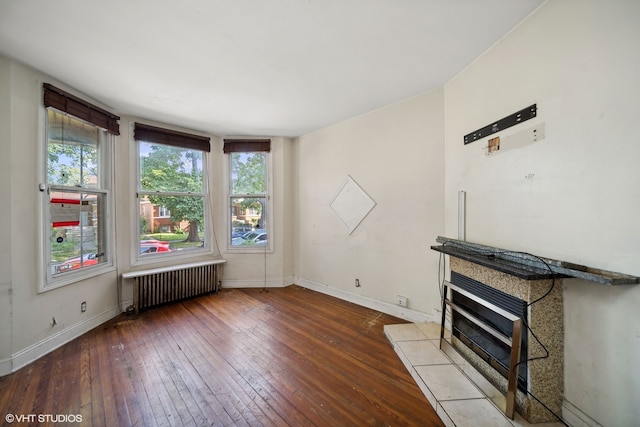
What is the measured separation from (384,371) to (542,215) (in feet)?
5.39

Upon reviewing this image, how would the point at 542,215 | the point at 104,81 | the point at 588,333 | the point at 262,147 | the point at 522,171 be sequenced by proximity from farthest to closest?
the point at 262,147, the point at 104,81, the point at 522,171, the point at 542,215, the point at 588,333

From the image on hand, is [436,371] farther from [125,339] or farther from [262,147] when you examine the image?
[262,147]

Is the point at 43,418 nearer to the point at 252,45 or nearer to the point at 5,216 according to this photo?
the point at 5,216

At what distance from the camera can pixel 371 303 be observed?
3141 millimetres

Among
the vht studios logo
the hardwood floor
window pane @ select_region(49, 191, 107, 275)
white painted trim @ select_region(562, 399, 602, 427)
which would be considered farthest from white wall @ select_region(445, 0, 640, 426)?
window pane @ select_region(49, 191, 107, 275)

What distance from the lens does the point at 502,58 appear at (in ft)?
5.69

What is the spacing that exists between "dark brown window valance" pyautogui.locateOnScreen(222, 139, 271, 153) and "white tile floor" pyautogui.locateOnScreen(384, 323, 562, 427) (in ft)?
11.2

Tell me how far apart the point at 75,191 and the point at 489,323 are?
13.8 ft

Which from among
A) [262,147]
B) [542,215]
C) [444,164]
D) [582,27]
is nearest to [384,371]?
[542,215]

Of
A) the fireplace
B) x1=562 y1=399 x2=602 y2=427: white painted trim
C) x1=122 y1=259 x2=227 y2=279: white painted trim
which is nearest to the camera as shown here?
x1=562 y1=399 x2=602 y2=427: white painted trim

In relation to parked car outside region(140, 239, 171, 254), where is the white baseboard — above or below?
below

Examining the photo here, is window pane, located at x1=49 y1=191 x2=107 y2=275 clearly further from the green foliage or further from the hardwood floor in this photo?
the hardwood floor

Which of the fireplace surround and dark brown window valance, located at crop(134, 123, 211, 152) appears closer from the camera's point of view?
the fireplace surround

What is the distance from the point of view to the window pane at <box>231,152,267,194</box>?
4.07 m
